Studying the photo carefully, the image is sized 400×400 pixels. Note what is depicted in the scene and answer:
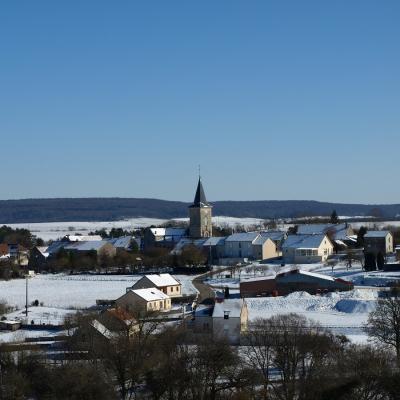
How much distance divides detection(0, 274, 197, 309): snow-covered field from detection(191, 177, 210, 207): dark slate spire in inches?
632

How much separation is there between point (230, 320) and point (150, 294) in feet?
34.8

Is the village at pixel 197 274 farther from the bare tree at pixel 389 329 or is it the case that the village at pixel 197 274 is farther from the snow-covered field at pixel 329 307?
the bare tree at pixel 389 329

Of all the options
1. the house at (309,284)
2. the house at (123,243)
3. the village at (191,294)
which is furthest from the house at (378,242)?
the house at (123,243)

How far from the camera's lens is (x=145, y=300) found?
39438 millimetres

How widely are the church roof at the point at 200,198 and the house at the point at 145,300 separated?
33729mm

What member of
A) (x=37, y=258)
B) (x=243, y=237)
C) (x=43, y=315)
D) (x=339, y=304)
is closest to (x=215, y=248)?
(x=243, y=237)

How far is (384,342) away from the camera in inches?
1057

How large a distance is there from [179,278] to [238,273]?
157 inches

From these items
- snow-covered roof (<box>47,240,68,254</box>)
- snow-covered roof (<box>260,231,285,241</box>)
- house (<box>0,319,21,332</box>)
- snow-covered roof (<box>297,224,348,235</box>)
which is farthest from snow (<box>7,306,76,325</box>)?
snow-covered roof (<box>297,224,348,235</box>)

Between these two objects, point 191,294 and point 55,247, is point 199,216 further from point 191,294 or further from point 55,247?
point 191,294

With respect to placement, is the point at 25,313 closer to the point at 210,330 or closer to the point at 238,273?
the point at 210,330

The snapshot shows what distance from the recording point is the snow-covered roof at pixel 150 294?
131ft

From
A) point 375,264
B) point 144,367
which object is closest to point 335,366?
point 144,367

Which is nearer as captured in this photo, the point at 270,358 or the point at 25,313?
the point at 270,358
